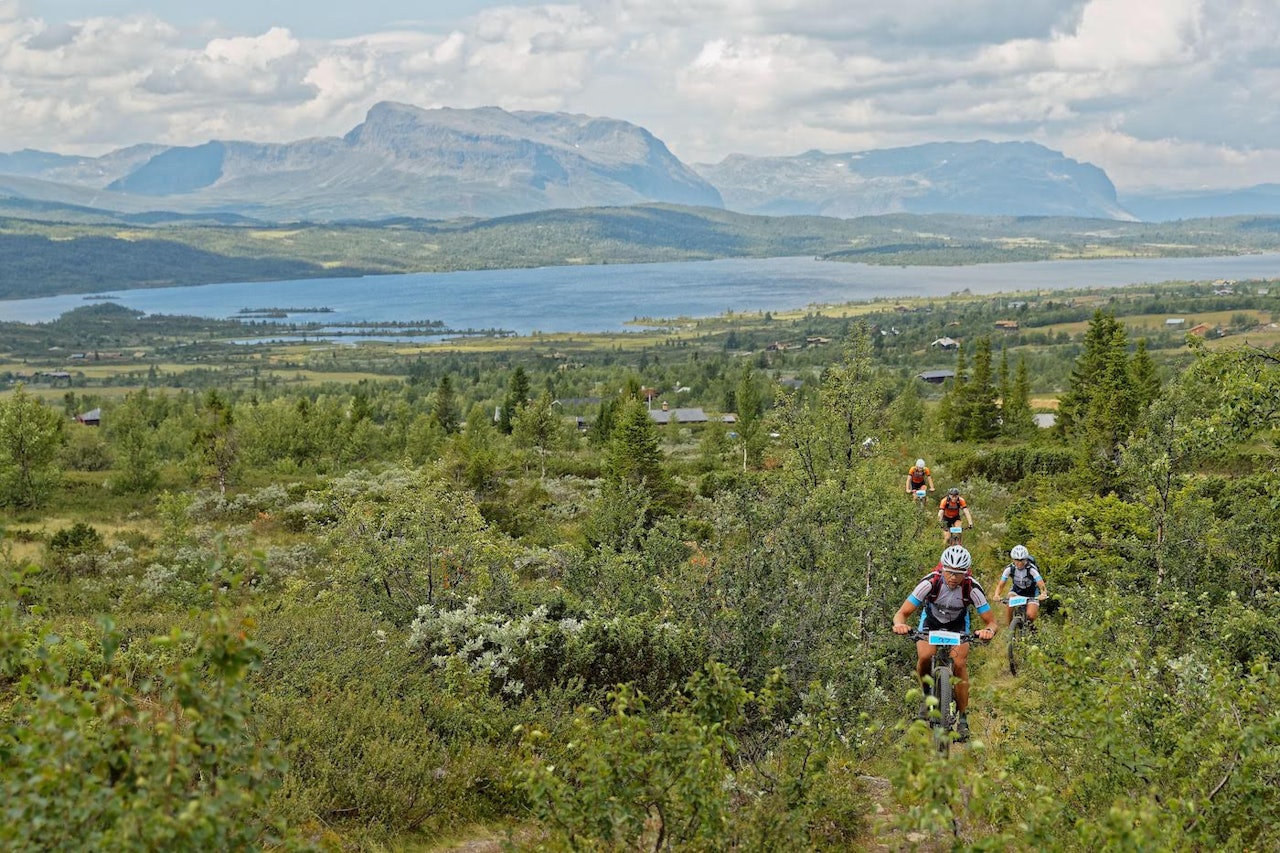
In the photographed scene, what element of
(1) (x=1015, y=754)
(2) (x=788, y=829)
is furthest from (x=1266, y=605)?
(2) (x=788, y=829)

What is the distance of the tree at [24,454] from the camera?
126 feet

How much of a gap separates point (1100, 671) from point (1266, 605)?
658cm

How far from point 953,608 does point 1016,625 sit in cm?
558

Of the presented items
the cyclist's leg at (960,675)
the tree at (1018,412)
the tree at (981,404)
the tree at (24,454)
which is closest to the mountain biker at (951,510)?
the cyclist's leg at (960,675)

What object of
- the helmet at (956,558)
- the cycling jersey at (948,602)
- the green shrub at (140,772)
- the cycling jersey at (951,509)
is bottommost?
the cycling jersey at (951,509)

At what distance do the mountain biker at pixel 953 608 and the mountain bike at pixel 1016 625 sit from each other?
4.05 metres

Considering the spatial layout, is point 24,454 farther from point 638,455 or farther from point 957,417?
point 957,417

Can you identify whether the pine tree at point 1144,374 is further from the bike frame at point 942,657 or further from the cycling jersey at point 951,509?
the bike frame at point 942,657

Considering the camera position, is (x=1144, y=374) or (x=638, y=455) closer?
(x=638, y=455)

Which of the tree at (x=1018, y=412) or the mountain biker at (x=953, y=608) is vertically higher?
the mountain biker at (x=953, y=608)

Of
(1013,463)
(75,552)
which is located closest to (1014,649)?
(1013,463)

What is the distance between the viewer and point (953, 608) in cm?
964

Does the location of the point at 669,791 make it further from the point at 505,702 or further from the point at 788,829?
the point at 505,702

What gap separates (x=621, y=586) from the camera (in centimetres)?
1362
